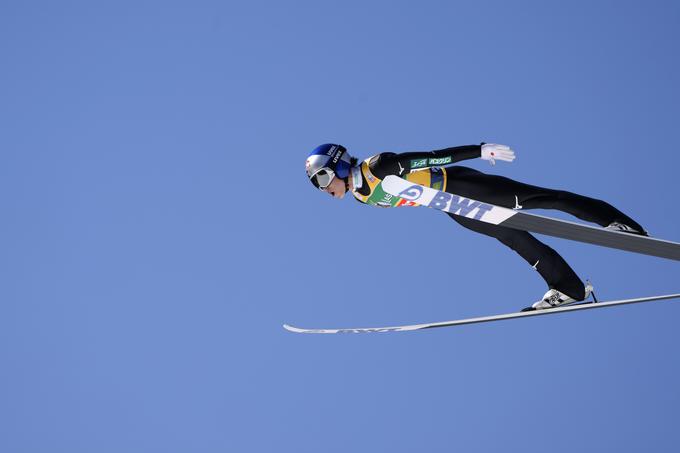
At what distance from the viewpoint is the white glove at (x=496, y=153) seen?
6402 mm

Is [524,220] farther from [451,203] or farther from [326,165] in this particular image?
[326,165]

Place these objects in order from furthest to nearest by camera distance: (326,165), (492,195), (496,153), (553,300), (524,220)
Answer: (553,300)
(492,195)
(326,165)
(496,153)
(524,220)

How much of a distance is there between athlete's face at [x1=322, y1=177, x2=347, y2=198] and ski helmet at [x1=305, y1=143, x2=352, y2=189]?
0.09ft

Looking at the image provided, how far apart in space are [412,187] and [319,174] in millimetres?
807

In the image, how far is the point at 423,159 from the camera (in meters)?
6.41

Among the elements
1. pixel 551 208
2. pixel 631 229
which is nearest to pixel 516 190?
pixel 551 208

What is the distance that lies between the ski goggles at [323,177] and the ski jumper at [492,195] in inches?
7.1

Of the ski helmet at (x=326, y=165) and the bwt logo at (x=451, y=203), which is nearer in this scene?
the bwt logo at (x=451, y=203)

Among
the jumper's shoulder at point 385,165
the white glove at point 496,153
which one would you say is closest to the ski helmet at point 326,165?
the jumper's shoulder at point 385,165

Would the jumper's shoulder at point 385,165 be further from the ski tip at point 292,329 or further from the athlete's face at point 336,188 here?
the ski tip at point 292,329

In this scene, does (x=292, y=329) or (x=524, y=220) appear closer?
(x=524, y=220)

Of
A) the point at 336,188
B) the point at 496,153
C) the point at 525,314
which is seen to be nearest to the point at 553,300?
the point at 525,314

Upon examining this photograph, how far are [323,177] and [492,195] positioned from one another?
51.8 inches
